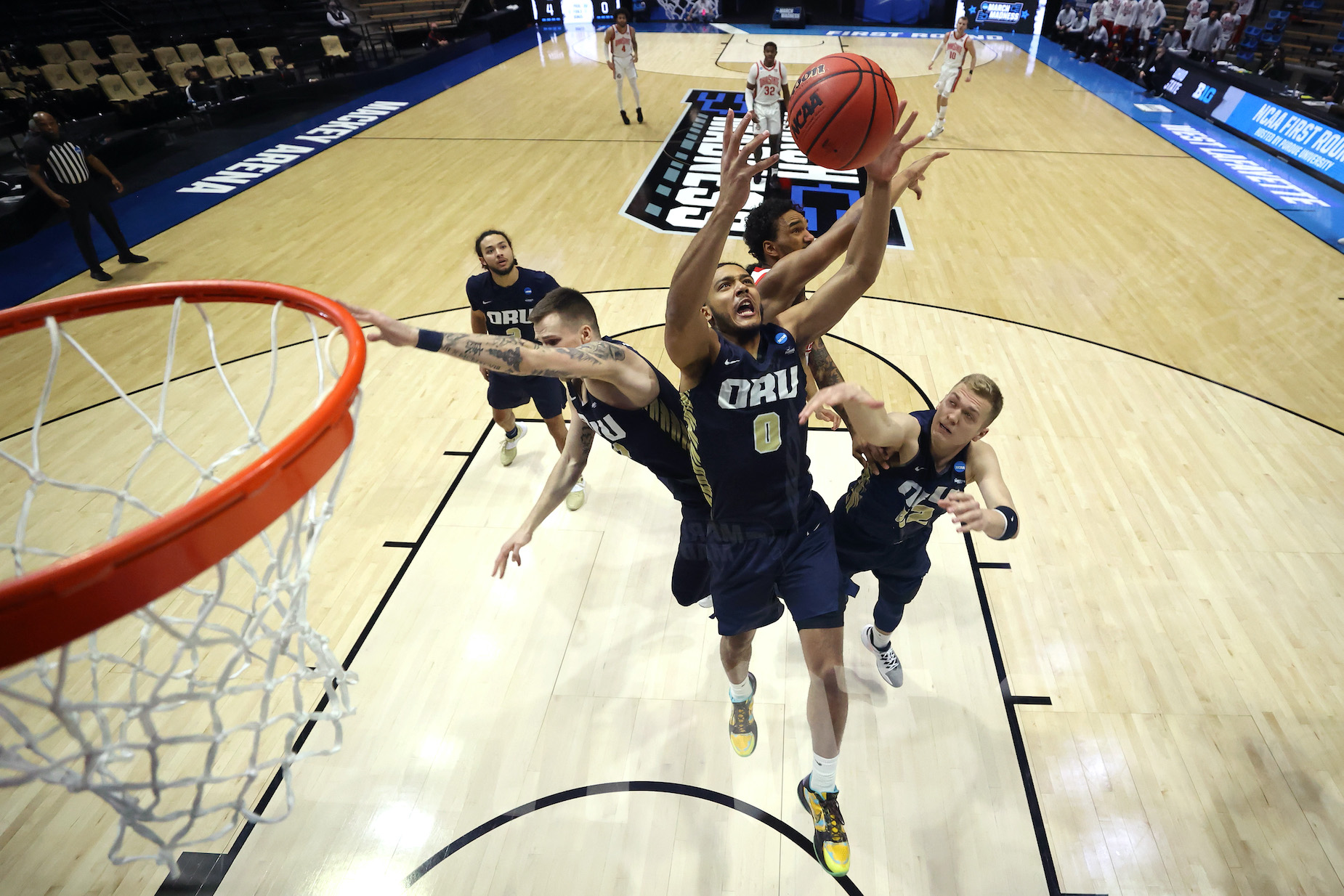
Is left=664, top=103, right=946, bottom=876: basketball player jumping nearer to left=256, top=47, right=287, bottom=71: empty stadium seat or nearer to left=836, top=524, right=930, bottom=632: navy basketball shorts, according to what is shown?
left=836, top=524, right=930, bottom=632: navy basketball shorts

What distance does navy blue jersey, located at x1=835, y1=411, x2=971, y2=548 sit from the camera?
2729 mm

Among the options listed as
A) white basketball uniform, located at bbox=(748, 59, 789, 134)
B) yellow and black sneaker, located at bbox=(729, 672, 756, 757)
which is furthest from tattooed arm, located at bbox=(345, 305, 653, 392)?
white basketball uniform, located at bbox=(748, 59, 789, 134)

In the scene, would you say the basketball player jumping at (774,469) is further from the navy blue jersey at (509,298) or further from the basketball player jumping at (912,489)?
the navy blue jersey at (509,298)

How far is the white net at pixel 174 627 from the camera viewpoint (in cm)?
195

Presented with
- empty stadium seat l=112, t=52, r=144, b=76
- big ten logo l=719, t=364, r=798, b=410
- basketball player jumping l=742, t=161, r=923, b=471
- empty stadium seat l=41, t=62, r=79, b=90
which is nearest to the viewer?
big ten logo l=719, t=364, r=798, b=410

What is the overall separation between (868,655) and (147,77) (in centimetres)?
1512

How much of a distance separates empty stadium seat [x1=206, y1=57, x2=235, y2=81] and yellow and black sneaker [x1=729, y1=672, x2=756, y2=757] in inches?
604

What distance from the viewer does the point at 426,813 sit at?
296 cm

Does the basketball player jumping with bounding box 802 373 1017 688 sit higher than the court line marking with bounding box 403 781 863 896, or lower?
higher

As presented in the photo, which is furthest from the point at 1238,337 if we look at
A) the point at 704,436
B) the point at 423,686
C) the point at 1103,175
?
the point at 423,686

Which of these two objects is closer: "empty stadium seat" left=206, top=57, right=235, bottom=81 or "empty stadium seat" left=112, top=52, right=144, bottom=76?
"empty stadium seat" left=112, top=52, right=144, bottom=76

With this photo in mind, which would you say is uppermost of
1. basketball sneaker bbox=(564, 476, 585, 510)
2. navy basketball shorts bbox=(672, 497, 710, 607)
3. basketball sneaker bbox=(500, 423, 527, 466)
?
navy basketball shorts bbox=(672, 497, 710, 607)

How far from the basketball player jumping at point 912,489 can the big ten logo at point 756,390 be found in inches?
7.6

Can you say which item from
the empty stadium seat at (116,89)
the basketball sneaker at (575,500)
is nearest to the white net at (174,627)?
the basketball sneaker at (575,500)
